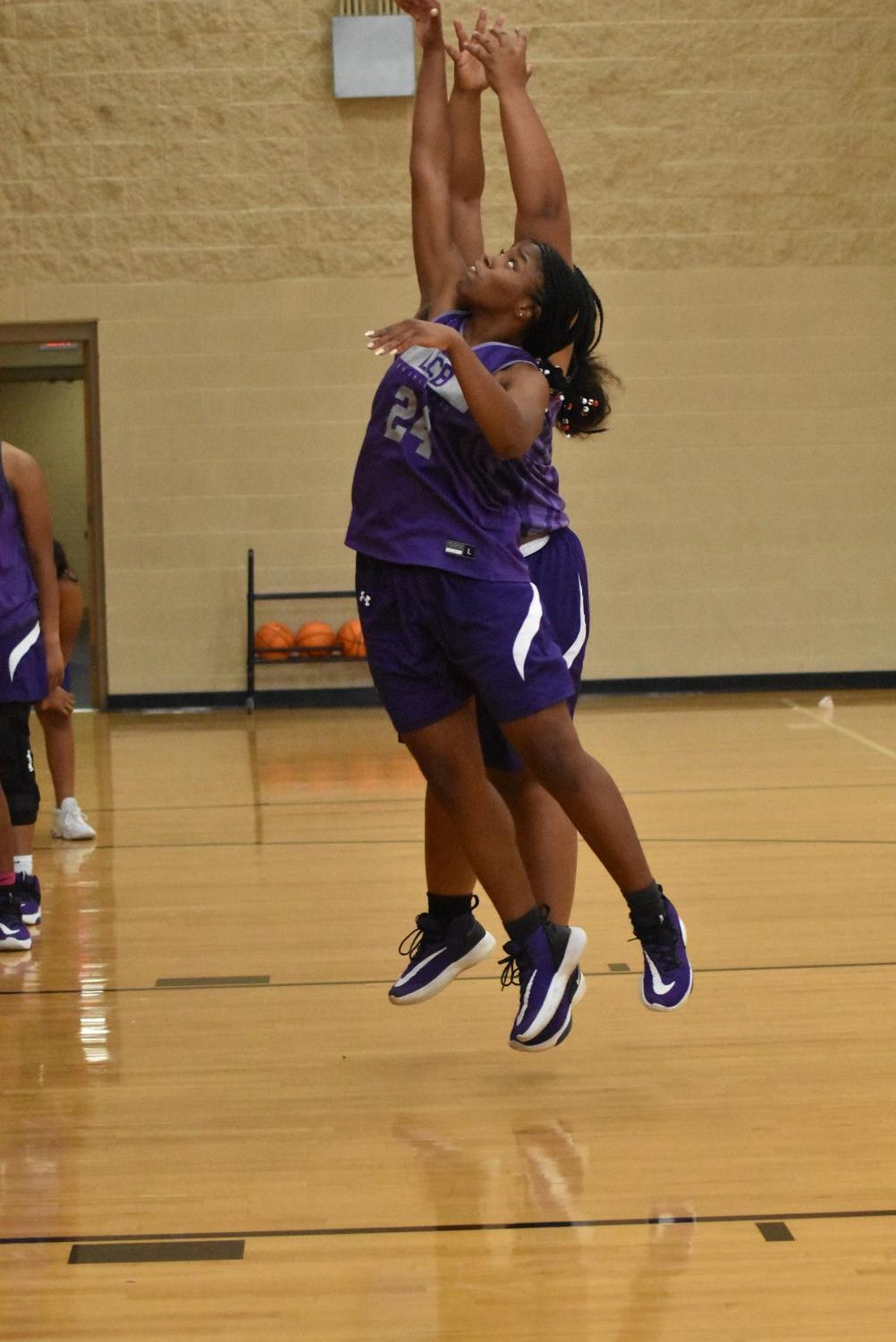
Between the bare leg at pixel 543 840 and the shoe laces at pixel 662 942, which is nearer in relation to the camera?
the shoe laces at pixel 662 942

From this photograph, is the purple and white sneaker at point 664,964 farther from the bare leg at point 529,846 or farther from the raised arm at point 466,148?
the raised arm at point 466,148

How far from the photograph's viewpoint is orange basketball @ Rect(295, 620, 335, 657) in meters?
9.18

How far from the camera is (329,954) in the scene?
371 cm

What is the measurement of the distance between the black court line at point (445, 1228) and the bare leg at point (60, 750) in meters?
3.29

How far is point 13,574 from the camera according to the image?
378 centimetres

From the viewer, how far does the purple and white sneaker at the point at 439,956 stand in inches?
114

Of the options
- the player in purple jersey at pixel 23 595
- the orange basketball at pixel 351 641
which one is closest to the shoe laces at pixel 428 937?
the player in purple jersey at pixel 23 595

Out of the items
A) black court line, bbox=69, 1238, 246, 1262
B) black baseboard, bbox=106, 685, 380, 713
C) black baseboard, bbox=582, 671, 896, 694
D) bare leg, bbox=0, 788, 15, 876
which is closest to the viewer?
black court line, bbox=69, 1238, 246, 1262

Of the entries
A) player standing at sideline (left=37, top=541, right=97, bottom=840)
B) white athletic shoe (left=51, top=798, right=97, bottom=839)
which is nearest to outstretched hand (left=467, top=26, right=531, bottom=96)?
player standing at sideline (left=37, top=541, right=97, bottom=840)

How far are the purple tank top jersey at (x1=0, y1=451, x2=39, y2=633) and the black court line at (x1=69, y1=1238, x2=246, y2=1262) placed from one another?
193 centimetres

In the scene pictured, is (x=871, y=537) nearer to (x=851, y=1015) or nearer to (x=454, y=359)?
(x=851, y=1015)

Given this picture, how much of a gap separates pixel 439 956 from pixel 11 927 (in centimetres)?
A: 135

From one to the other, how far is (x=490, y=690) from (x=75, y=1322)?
44.1 inches

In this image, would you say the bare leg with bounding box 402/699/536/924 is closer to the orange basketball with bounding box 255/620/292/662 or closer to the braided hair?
the braided hair
